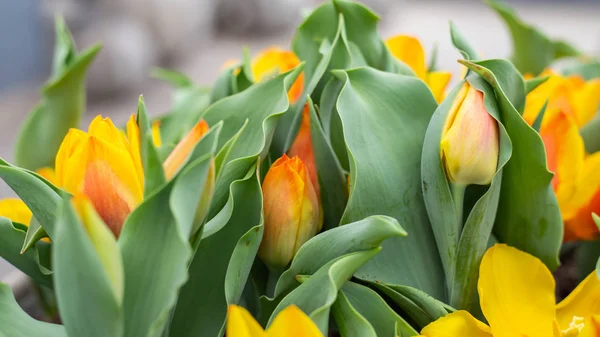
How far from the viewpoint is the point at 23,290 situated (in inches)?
17.0

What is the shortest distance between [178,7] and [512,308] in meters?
2.27

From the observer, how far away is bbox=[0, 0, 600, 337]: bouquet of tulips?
9.1 inches

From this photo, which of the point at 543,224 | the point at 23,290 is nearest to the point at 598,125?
the point at 543,224

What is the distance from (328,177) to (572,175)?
124mm

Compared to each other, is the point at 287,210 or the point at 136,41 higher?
the point at 287,210

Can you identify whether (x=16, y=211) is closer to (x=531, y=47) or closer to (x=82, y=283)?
(x=82, y=283)

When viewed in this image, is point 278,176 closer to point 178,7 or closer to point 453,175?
point 453,175

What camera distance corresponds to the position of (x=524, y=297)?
311mm

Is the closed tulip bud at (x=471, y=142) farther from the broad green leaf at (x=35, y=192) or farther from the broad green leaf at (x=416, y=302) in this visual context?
the broad green leaf at (x=35, y=192)

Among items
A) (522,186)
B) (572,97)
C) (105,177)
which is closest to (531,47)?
(572,97)

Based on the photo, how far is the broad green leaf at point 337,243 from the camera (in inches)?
9.9

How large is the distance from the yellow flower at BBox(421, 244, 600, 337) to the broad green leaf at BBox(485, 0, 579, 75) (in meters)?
0.26

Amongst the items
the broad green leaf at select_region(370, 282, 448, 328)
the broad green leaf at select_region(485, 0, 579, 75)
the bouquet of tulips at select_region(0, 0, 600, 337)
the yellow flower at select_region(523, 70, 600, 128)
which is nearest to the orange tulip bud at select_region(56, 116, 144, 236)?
the bouquet of tulips at select_region(0, 0, 600, 337)

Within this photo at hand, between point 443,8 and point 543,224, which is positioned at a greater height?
point 543,224
